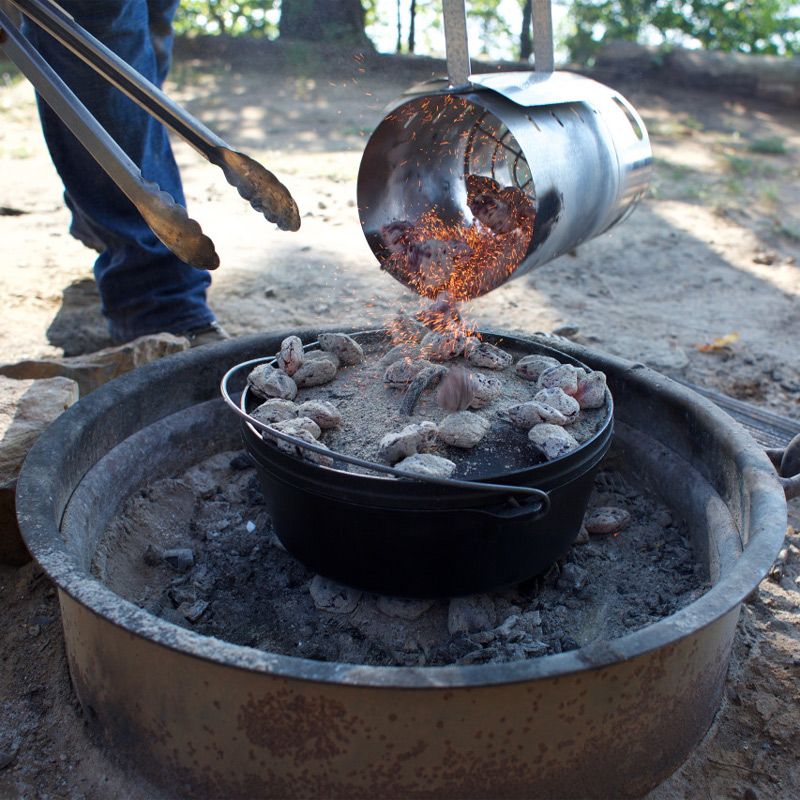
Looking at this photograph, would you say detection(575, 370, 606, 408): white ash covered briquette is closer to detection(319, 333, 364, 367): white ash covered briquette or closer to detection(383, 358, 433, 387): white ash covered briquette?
detection(383, 358, 433, 387): white ash covered briquette

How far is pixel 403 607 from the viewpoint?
163cm

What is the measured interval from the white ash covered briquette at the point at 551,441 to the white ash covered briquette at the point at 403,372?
0.29m

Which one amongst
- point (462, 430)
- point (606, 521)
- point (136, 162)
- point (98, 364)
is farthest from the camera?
point (136, 162)

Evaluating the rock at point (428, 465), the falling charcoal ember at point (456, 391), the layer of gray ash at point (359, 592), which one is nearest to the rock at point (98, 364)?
the layer of gray ash at point (359, 592)

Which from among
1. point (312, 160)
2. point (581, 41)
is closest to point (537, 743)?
point (312, 160)

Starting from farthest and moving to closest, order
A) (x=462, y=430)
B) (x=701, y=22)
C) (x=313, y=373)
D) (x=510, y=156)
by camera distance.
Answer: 1. (x=701, y=22)
2. (x=510, y=156)
3. (x=313, y=373)
4. (x=462, y=430)

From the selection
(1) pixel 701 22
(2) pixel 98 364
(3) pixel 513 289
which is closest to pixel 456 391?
(2) pixel 98 364

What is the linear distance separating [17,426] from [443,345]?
3.12ft

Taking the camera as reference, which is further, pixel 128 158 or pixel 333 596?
pixel 333 596

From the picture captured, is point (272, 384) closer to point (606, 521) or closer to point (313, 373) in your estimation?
point (313, 373)

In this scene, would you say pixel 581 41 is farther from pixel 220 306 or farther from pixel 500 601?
pixel 500 601

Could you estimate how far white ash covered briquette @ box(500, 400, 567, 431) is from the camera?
1.56 metres

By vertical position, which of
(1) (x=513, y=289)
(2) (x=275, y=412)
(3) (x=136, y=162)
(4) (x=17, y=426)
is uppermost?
(3) (x=136, y=162)

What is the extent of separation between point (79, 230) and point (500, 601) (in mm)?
2274
